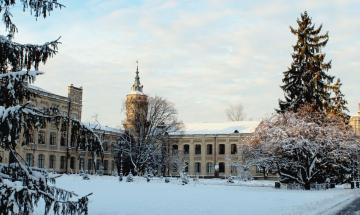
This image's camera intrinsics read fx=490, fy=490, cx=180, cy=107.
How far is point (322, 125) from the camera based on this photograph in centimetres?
4125

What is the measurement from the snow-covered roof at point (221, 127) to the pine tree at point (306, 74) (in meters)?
33.4

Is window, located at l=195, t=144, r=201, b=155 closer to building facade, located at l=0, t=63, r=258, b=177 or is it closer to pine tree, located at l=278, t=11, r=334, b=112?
building facade, located at l=0, t=63, r=258, b=177

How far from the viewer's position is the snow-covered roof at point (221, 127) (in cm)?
7994

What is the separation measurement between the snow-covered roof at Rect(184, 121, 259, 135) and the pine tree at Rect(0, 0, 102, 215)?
70.9 m

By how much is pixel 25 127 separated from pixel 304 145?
34164 millimetres

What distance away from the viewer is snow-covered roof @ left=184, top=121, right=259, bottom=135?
79.9m

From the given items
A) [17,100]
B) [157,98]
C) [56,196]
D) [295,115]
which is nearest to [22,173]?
[56,196]

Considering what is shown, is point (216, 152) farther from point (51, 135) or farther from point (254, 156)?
point (254, 156)

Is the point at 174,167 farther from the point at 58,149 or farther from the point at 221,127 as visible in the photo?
the point at 58,149

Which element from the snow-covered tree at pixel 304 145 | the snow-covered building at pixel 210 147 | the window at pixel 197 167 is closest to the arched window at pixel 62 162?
the snow-covered building at pixel 210 147

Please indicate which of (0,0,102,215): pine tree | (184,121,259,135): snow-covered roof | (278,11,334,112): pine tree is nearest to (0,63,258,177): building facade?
(184,121,259,135): snow-covered roof

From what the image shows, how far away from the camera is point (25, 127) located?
25.1 ft

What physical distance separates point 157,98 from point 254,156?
85.7ft

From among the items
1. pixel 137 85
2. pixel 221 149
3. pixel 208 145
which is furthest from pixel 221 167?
pixel 137 85
